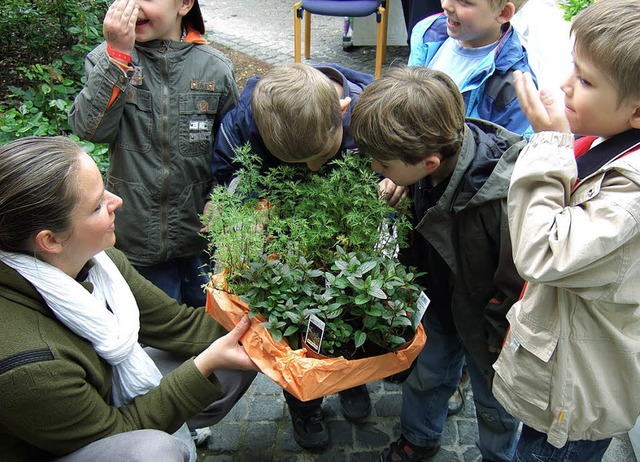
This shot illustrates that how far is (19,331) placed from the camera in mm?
1655

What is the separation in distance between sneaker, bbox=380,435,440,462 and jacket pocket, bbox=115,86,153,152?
1.84 meters

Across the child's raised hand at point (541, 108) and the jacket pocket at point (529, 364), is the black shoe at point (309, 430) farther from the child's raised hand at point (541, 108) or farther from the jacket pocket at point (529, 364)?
the child's raised hand at point (541, 108)

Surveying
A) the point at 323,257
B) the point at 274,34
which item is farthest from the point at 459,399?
the point at 274,34

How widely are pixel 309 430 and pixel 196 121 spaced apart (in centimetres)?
161

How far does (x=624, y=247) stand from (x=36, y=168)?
173 cm

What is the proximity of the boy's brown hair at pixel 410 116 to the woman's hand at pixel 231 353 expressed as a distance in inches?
30.3

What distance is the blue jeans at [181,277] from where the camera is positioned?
9.21 feet

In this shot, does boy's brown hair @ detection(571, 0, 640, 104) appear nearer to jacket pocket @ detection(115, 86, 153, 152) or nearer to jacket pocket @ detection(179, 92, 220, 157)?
jacket pocket @ detection(179, 92, 220, 157)

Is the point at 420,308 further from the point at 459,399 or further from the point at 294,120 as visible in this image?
the point at 459,399

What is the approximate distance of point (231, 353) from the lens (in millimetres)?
1944

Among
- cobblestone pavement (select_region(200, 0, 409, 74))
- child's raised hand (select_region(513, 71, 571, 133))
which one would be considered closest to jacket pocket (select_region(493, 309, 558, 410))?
child's raised hand (select_region(513, 71, 571, 133))

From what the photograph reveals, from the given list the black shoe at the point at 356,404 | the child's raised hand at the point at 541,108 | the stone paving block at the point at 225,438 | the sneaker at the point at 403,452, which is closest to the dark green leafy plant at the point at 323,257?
the child's raised hand at the point at 541,108

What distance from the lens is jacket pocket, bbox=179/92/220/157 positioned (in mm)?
2514

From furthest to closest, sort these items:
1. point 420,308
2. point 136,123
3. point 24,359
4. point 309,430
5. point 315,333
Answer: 1. point 309,430
2. point 136,123
3. point 420,308
4. point 315,333
5. point 24,359
